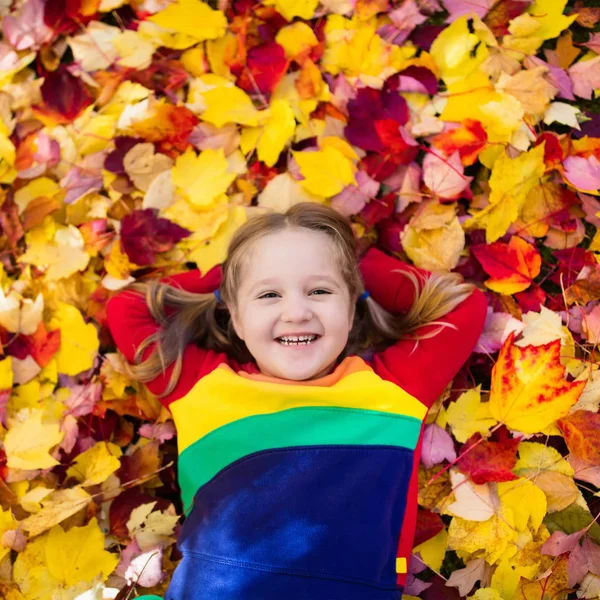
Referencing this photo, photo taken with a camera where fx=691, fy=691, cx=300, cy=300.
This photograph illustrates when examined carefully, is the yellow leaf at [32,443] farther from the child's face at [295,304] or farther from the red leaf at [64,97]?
the red leaf at [64,97]

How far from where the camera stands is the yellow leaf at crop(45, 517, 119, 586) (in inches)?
62.8

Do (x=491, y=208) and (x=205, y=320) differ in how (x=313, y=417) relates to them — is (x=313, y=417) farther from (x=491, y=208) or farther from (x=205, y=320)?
(x=491, y=208)

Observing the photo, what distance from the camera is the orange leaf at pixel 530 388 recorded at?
5.02ft

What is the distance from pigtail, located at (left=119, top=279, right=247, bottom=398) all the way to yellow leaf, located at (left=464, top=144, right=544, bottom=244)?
27.5 inches

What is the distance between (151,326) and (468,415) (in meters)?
0.81

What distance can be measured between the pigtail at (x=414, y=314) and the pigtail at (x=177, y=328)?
0.31 meters

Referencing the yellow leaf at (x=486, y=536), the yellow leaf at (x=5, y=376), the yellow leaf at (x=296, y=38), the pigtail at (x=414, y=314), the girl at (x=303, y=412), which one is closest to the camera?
the girl at (x=303, y=412)

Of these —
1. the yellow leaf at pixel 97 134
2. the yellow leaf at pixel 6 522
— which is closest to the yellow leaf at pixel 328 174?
the yellow leaf at pixel 97 134

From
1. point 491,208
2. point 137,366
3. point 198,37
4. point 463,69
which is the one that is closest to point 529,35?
point 463,69

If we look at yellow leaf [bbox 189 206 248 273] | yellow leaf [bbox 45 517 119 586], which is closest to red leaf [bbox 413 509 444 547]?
yellow leaf [bbox 45 517 119 586]

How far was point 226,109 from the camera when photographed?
1850 millimetres

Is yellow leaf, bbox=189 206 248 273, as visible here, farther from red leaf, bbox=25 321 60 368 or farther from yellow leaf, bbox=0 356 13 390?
yellow leaf, bbox=0 356 13 390

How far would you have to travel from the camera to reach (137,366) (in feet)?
5.54

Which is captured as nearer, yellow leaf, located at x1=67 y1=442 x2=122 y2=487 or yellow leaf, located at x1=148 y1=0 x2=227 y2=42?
yellow leaf, located at x1=67 y1=442 x2=122 y2=487
